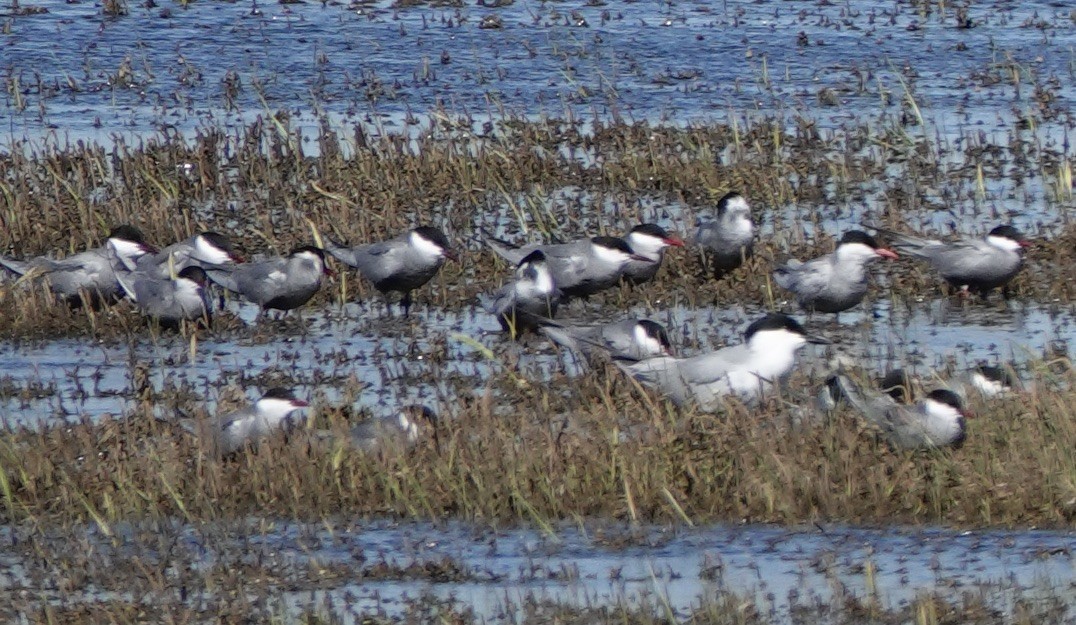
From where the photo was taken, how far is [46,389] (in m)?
10.4

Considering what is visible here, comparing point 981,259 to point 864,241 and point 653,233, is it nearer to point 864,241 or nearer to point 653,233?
point 864,241

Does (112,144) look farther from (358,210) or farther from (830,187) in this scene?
(830,187)

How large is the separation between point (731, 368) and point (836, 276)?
8.48ft

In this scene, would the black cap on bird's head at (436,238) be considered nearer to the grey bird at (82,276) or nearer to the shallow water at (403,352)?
the shallow water at (403,352)

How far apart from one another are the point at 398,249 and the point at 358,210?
2.10 m

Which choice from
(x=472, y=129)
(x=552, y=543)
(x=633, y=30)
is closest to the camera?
(x=552, y=543)

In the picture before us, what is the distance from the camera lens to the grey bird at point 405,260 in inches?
486

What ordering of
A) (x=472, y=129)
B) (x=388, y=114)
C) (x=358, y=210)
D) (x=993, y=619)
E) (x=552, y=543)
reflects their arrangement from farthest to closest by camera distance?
(x=388, y=114), (x=472, y=129), (x=358, y=210), (x=552, y=543), (x=993, y=619)

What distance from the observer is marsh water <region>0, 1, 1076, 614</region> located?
24.2 ft

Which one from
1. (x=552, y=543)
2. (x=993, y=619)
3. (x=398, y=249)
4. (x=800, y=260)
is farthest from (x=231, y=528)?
(x=800, y=260)

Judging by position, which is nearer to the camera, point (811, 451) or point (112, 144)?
point (811, 451)

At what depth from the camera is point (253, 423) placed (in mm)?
8914

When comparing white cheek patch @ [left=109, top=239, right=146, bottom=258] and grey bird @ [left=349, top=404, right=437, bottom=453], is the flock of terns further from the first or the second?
grey bird @ [left=349, top=404, right=437, bottom=453]

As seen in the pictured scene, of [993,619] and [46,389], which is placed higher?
[993,619]
